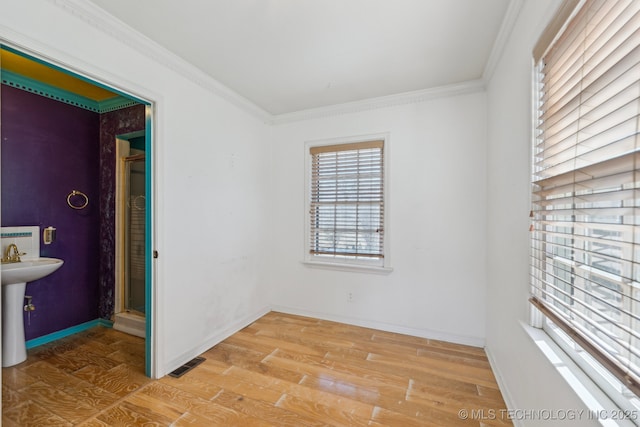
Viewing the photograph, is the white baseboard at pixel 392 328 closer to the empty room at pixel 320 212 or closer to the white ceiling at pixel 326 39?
the empty room at pixel 320 212

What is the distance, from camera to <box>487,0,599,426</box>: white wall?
130cm

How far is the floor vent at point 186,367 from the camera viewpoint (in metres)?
2.19

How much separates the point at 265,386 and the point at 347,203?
2.05m

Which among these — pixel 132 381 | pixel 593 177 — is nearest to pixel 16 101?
pixel 132 381

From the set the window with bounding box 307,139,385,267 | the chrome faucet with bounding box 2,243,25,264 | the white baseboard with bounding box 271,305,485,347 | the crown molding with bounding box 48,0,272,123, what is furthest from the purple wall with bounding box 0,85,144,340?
the white baseboard with bounding box 271,305,485,347

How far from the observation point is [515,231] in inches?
68.5

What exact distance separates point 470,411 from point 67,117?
4.59 metres

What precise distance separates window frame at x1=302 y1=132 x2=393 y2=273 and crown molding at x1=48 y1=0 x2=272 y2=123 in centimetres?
112

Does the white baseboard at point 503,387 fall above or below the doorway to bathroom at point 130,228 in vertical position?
below

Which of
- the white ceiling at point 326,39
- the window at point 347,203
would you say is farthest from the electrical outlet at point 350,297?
the white ceiling at point 326,39

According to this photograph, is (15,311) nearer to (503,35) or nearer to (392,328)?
(392,328)

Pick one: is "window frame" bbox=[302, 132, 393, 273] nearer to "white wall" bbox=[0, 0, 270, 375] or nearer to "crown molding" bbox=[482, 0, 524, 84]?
"white wall" bbox=[0, 0, 270, 375]

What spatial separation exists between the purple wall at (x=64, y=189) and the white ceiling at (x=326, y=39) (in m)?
1.30

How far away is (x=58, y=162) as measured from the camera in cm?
279
